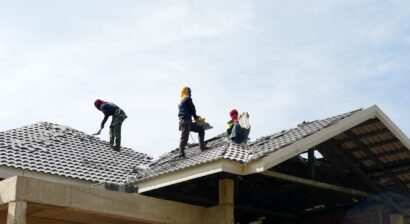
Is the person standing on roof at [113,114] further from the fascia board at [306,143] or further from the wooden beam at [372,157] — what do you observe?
the fascia board at [306,143]

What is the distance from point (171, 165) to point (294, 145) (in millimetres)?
2443

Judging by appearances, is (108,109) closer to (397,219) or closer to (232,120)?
(232,120)

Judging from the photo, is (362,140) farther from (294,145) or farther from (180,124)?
(180,124)

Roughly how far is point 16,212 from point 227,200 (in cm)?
374

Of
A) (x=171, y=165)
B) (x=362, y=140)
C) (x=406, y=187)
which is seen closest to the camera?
(x=171, y=165)

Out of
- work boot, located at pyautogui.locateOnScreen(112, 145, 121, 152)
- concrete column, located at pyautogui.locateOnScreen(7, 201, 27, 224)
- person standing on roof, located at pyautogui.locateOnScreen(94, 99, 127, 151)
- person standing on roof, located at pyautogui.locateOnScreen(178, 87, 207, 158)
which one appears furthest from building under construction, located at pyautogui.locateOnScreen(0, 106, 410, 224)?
person standing on roof, located at pyautogui.locateOnScreen(94, 99, 127, 151)

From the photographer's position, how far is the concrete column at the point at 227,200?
33.7 feet

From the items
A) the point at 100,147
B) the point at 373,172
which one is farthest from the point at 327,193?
the point at 100,147

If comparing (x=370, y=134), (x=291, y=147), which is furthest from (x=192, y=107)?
(x=370, y=134)

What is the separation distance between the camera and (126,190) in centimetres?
1067

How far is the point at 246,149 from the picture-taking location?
10406 millimetres

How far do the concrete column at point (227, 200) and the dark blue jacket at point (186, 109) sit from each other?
1576 millimetres

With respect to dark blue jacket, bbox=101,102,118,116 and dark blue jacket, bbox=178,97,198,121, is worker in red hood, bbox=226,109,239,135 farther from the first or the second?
dark blue jacket, bbox=101,102,118,116

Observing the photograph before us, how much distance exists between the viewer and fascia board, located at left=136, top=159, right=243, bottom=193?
9.30 meters
